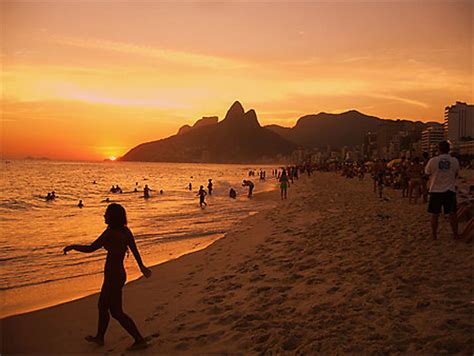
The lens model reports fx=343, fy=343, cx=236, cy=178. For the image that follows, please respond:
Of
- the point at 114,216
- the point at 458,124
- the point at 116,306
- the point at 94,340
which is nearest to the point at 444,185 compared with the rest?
the point at 114,216

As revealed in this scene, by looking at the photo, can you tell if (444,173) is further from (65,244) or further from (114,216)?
(65,244)

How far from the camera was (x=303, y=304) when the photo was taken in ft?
15.5

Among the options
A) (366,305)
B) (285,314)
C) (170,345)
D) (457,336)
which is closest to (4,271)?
(170,345)

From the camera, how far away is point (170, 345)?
4195 millimetres

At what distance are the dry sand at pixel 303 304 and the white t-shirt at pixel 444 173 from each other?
1.08 meters

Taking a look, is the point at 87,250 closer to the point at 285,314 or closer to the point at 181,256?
the point at 285,314

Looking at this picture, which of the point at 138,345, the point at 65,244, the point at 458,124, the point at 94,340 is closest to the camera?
the point at 138,345

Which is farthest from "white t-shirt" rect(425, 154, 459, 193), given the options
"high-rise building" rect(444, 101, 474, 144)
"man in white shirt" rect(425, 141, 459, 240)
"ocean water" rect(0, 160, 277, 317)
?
"high-rise building" rect(444, 101, 474, 144)

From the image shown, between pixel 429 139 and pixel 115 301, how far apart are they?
99.7 metres

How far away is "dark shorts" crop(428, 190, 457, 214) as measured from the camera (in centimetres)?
679

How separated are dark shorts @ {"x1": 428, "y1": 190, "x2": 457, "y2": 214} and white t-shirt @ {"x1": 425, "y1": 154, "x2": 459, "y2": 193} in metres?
0.08

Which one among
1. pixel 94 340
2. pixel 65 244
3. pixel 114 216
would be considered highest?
pixel 114 216

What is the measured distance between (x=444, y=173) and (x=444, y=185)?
0.24m

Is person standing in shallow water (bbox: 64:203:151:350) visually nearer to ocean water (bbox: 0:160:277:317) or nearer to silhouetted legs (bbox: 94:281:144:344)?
silhouetted legs (bbox: 94:281:144:344)
